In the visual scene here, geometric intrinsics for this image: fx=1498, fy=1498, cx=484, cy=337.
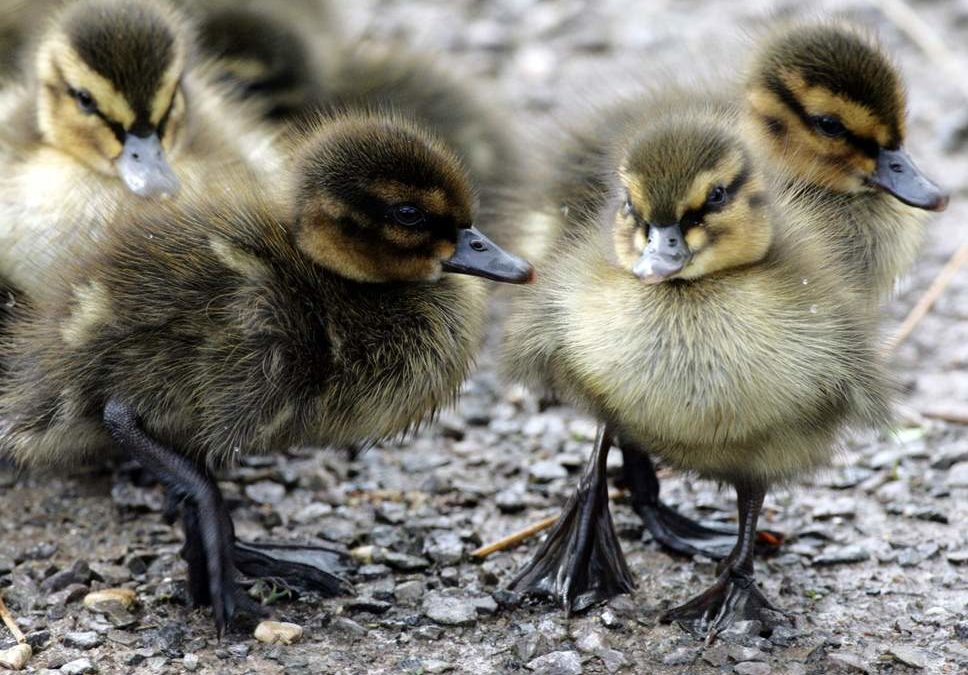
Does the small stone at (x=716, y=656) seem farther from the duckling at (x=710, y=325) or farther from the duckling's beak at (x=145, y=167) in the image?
the duckling's beak at (x=145, y=167)

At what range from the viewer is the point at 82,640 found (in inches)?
111

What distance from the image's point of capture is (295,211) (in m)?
2.88

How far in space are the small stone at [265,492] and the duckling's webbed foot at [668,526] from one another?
0.82m

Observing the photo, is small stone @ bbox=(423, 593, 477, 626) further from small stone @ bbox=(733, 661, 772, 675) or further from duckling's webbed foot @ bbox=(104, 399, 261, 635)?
small stone @ bbox=(733, 661, 772, 675)

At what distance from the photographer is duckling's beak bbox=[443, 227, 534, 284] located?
2914mm

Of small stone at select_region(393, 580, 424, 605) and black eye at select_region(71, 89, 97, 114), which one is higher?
black eye at select_region(71, 89, 97, 114)

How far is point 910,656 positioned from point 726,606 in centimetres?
36

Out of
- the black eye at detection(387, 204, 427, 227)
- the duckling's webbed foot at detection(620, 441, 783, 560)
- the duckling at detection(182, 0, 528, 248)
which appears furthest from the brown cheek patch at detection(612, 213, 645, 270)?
the duckling at detection(182, 0, 528, 248)

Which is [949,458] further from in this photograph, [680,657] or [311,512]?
[311,512]

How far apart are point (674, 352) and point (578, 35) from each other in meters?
3.38

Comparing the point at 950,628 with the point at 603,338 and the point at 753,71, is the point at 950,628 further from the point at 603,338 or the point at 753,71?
the point at 753,71

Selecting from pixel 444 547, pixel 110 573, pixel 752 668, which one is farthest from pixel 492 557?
pixel 110 573

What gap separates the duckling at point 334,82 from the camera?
4.13 metres

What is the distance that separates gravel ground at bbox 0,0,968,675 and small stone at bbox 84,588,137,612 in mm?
17
